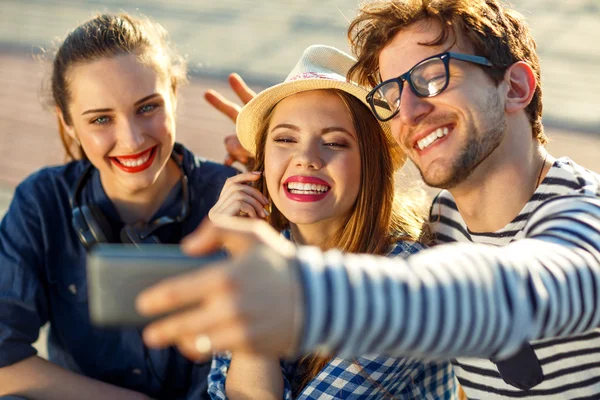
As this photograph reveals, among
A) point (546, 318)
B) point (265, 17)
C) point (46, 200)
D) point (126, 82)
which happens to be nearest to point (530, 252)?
point (546, 318)

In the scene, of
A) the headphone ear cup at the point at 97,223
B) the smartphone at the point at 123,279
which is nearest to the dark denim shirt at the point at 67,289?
the headphone ear cup at the point at 97,223

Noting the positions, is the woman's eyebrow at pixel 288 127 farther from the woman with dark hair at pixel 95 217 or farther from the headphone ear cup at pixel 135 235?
the headphone ear cup at pixel 135 235

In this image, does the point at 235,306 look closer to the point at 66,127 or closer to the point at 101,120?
the point at 101,120

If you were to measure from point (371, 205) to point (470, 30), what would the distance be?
0.69m

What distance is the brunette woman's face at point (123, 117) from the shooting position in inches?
111

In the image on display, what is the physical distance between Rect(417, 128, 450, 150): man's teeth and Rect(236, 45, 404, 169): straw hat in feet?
1.28

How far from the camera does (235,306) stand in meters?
0.97

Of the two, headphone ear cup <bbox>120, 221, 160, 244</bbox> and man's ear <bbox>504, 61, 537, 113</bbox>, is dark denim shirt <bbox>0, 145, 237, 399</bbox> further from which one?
man's ear <bbox>504, 61, 537, 113</bbox>

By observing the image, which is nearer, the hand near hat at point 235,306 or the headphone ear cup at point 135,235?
the hand near hat at point 235,306

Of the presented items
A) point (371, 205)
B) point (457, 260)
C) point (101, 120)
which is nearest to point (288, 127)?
point (371, 205)

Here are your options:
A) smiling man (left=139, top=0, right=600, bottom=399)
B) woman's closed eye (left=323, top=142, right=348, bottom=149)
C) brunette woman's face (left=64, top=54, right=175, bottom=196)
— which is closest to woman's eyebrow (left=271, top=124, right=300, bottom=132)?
woman's closed eye (left=323, top=142, right=348, bottom=149)

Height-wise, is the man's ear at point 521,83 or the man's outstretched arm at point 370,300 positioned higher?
the man's ear at point 521,83

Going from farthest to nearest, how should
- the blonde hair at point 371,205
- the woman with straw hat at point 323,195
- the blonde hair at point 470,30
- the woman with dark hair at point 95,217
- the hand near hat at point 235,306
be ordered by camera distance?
1. the woman with dark hair at point 95,217
2. the blonde hair at point 371,205
3. the woman with straw hat at point 323,195
4. the blonde hair at point 470,30
5. the hand near hat at point 235,306

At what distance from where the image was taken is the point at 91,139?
2838 millimetres
